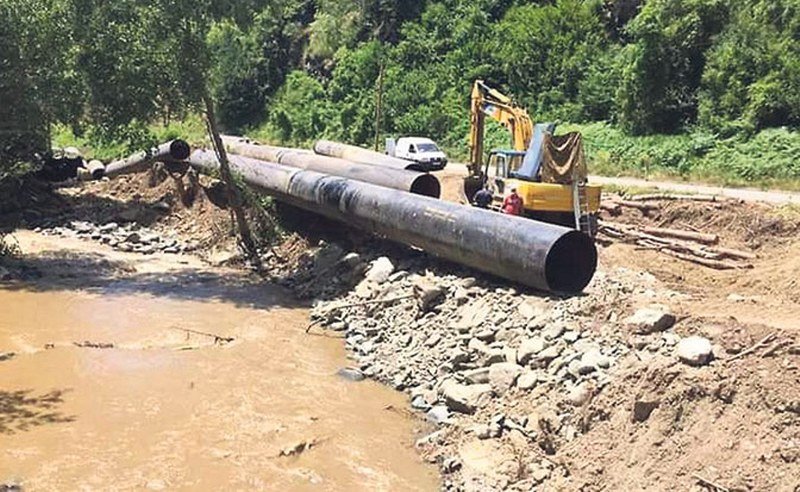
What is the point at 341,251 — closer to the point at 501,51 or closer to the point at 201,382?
the point at 201,382

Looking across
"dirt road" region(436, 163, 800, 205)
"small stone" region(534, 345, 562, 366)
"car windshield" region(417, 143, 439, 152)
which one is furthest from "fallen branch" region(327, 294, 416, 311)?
"car windshield" region(417, 143, 439, 152)

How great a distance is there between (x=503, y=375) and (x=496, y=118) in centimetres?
1002

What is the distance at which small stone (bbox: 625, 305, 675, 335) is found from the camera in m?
11.3

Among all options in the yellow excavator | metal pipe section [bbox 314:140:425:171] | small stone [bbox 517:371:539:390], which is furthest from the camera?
metal pipe section [bbox 314:140:425:171]

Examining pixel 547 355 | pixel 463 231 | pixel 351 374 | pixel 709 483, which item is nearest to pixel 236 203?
pixel 463 231

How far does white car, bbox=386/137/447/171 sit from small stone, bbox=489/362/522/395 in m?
20.7

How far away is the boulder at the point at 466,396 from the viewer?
38.8 ft

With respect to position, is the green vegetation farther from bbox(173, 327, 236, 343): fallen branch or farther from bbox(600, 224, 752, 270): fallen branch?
bbox(600, 224, 752, 270): fallen branch

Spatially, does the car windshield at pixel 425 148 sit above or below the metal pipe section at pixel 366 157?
below

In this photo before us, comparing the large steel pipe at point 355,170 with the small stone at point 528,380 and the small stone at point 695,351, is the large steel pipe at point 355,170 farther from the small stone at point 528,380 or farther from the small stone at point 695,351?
the small stone at point 695,351

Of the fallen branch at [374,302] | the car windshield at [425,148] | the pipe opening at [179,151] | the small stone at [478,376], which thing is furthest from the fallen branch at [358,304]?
the car windshield at [425,148]

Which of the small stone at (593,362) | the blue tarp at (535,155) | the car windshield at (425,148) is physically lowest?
the small stone at (593,362)

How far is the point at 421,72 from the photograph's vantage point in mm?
49250

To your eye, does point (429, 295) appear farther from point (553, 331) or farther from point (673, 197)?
point (673, 197)
